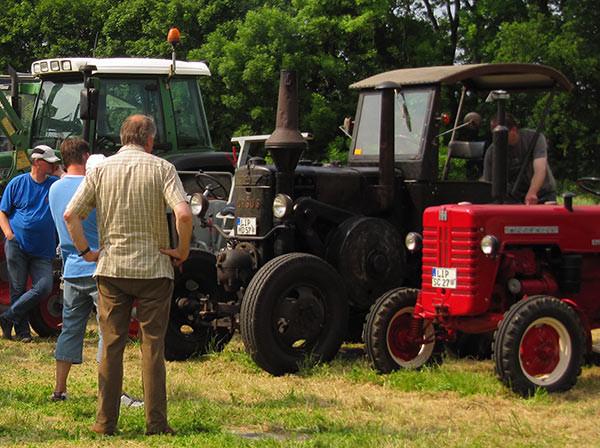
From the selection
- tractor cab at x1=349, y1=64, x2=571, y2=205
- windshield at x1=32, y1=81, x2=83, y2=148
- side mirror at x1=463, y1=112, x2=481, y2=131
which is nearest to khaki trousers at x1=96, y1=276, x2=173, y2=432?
side mirror at x1=463, y1=112, x2=481, y2=131

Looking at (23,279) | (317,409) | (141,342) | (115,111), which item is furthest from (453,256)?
(115,111)

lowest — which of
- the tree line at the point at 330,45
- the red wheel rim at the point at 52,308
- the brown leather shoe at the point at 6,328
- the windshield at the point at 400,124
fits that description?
the brown leather shoe at the point at 6,328

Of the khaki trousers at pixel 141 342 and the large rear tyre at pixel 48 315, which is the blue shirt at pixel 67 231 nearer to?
the khaki trousers at pixel 141 342

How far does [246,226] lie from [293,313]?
0.99m

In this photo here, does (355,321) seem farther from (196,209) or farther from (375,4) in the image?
(375,4)

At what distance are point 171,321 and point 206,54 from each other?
23.3 meters

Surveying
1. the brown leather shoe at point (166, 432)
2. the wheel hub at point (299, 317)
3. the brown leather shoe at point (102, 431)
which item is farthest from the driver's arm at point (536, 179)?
the brown leather shoe at point (102, 431)

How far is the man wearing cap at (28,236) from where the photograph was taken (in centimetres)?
920

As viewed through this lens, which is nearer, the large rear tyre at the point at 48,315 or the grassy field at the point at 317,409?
the grassy field at the point at 317,409

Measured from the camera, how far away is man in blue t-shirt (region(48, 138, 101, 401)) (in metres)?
6.56

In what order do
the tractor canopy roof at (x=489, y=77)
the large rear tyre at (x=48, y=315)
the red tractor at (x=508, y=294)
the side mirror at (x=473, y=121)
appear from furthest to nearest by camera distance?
the large rear tyre at (x=48, y=315) → the tractor canopy roof at (x=489, y=77) → the side mirror at (x=473, y=121) → the red tractor at (x=508, y=294)

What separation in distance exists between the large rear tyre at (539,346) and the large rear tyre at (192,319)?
9.22ft

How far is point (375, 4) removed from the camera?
99.2 ft

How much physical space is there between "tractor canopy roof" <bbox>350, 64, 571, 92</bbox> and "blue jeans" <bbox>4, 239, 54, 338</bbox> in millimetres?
3425
